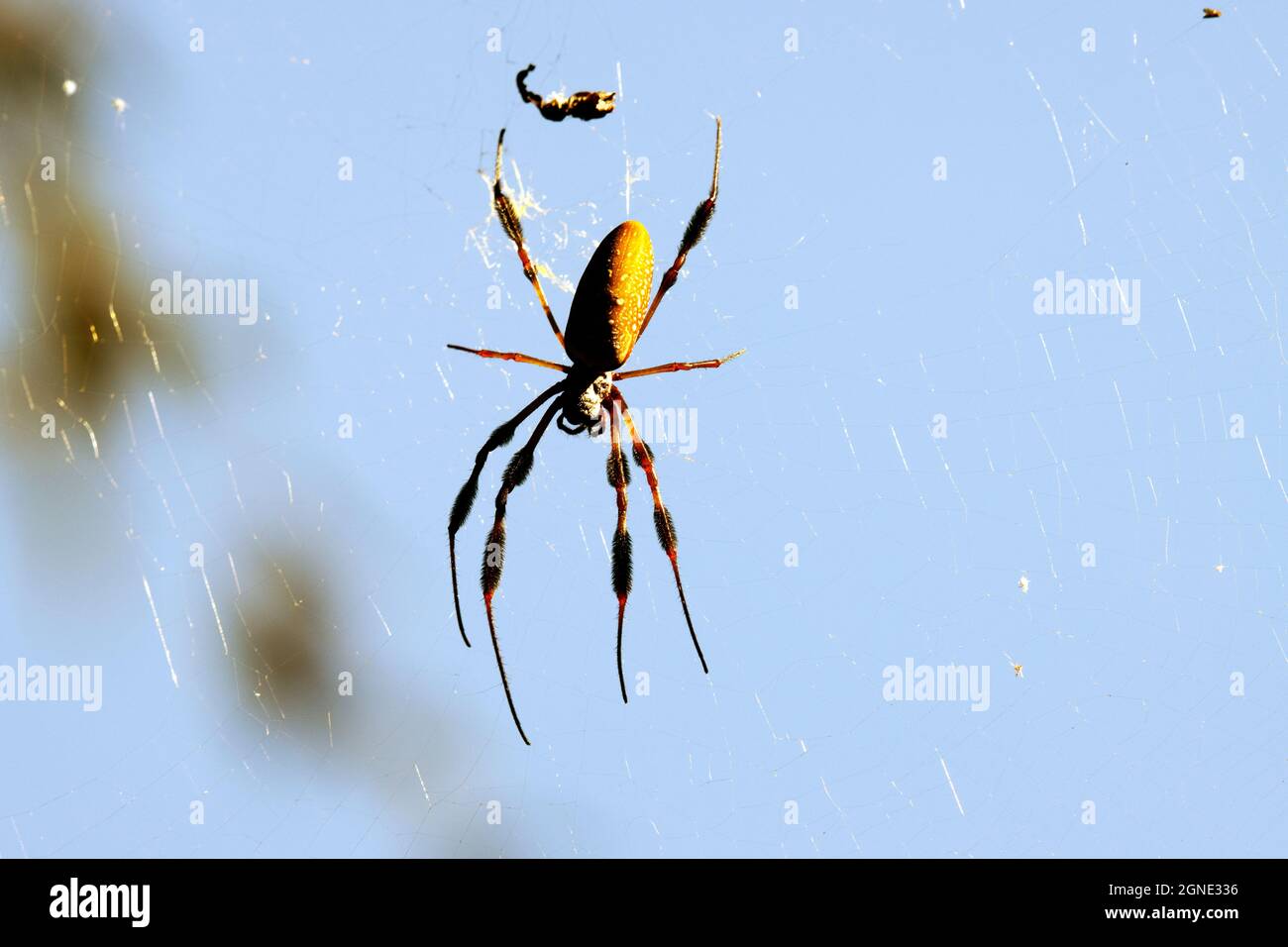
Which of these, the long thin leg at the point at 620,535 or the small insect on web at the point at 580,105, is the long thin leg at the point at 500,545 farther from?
the small insect on web at the point at 580,105

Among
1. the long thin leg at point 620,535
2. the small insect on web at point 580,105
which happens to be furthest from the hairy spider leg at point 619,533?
the small insect on web at point 580,105

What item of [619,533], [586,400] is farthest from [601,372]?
[619,533]

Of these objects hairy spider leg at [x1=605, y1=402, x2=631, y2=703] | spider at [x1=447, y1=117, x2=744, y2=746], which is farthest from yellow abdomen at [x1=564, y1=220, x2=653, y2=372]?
hairy spider leg at [x1=605, y1=402, x2=631, y2=703]

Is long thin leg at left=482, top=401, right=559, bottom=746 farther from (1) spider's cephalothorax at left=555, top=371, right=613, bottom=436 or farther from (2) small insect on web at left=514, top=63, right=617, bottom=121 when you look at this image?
(2) small insect on web at left=514, top=63, right=617, bottom=121

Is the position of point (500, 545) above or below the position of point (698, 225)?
below

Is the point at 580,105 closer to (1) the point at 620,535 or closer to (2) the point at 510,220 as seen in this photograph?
(2) the point at 510,220
